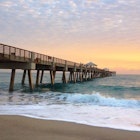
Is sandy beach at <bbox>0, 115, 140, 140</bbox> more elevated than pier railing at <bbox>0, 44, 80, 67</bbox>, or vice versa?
pier railing at <bbox>0, 44, 80, 67</bbox>

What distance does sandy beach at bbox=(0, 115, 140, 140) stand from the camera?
7.55 m

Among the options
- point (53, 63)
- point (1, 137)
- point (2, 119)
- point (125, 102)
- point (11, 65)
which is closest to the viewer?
point (1, 137)

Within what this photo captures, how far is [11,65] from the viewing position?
985 inches

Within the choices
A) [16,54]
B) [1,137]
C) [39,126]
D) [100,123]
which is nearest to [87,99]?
[16,54]

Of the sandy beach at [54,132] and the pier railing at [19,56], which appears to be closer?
the sandy beach at [54,132]

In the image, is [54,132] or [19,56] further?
[19,56]

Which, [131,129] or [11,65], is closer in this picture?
[131,129]

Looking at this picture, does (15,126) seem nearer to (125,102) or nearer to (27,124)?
(27,124)

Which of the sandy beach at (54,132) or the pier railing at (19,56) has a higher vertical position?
the pier railing at (19,56)

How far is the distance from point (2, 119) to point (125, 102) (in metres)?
10.7

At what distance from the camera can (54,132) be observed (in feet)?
26.9

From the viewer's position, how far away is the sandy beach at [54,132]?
7548 millimetres

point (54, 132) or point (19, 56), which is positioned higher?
point (19, 56)

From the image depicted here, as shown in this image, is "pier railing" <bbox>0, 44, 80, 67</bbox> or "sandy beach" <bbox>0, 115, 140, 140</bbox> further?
"pier railing" <bbox>0, 44, 80, 67</bbox>
